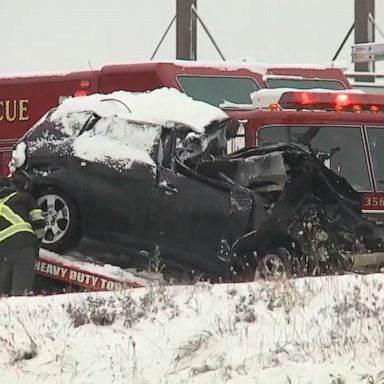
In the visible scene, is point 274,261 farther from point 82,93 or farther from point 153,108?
point 82,93

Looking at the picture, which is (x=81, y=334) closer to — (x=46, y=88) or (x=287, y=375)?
(x=287, y=375)

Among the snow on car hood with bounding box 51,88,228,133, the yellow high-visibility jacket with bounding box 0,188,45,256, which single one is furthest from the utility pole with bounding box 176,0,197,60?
the yellow high-visibility jacket with bounding box 0,188,45,256

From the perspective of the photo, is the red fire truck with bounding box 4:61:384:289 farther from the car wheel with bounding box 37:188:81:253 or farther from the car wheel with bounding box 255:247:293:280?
the car wheel with bounding box 255:247:293:280

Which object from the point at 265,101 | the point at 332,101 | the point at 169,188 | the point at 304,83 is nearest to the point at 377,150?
the point at 332,101

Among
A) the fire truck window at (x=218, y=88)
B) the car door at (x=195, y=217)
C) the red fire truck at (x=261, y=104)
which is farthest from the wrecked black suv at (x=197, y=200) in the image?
the fire truck window at (x=218, y=88)

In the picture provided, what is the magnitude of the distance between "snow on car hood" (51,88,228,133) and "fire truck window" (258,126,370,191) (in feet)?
2.55

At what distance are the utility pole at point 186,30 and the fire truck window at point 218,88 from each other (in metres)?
6.89

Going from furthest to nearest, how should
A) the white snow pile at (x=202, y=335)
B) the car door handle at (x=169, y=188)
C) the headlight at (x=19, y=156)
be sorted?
1. the headlight at (x=19, y=156)
2. the car door handle at (x=169, y=188)
3. the white snow pile at (x=202, y=335)

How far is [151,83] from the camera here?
41.3ft

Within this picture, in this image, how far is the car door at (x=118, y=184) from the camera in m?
10.1

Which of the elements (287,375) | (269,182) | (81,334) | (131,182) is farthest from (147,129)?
(287,375)

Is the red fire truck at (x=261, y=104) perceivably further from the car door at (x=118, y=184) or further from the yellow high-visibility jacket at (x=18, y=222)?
the yellow high-visibility jacket at (x=18, y=222)

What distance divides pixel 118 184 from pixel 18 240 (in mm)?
1145

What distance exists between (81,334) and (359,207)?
4.86 m
